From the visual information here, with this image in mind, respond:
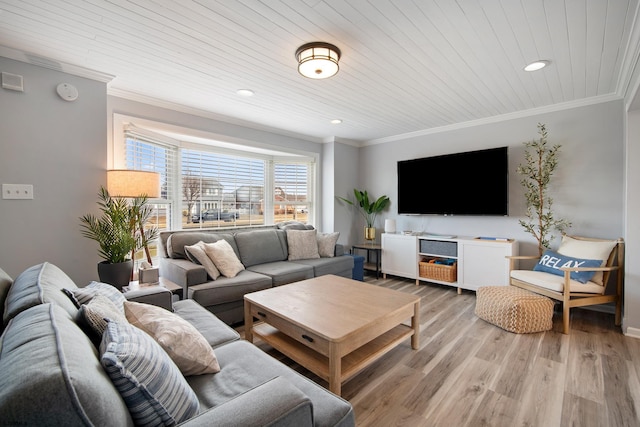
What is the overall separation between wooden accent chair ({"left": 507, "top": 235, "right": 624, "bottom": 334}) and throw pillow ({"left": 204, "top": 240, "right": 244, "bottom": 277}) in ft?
9.87

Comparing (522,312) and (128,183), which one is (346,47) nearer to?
(128,183)

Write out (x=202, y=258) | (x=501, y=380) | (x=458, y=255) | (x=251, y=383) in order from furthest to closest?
(x=458, y=255) < (x=202, y=258) < (x=501, y=380) < (x=251, y=383)

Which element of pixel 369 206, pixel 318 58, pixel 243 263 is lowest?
pixel 243 263

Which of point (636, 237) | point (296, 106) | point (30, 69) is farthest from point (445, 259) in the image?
point (30, 69)

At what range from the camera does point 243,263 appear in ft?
11.4

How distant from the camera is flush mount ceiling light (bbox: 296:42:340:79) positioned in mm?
2031

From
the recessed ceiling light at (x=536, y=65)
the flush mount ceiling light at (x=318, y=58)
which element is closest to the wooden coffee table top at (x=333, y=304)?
the flush mount ceiling light at (x=318, y=58)

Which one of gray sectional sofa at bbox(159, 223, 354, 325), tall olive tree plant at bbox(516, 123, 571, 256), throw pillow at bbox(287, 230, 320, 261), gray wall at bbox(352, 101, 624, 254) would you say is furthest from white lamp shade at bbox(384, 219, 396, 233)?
tall olive tree plant at bbox(516, 123, 571, 256)

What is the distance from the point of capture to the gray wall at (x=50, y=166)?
7.25 ft

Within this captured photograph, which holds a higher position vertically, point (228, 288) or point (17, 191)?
point (17, 191)

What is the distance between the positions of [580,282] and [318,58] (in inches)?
122

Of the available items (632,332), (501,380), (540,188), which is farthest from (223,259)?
(632,332)

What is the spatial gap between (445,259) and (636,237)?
196 centimetres

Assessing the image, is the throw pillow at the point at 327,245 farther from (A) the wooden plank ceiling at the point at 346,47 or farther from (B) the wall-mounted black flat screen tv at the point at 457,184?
(A) the wooden plank ceiling at the point at 346,47
